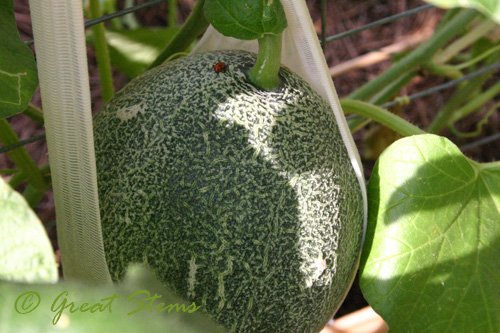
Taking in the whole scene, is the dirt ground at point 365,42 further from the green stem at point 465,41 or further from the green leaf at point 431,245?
the green leaf at point 431,245

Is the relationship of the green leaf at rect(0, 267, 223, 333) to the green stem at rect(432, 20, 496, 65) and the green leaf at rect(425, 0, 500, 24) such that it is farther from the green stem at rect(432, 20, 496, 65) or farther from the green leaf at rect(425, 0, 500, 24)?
the green stem at rect(432, 20, 496, 65)

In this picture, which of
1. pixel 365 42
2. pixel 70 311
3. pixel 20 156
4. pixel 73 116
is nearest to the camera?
pixel 70 311

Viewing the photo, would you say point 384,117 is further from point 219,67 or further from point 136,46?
point 136,46

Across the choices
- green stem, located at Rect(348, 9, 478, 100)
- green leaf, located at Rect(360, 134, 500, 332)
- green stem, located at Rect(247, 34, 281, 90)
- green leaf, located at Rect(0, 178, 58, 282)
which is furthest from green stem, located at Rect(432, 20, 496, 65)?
green leaf, located at Rect(0, 178, 58, 282)

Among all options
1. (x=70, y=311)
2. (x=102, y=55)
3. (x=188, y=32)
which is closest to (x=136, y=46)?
(x=102, y=55)

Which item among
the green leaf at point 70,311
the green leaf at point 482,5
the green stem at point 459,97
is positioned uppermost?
the green leaf at point 482,5

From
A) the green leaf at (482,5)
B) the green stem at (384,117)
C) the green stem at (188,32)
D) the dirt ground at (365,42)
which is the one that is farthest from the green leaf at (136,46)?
the green leaf at (482,5)
